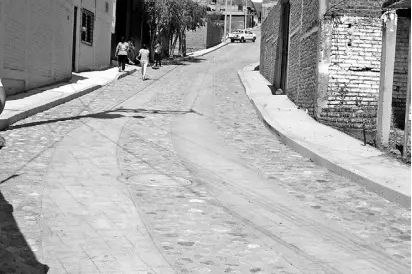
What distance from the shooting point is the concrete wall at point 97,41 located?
24009mm

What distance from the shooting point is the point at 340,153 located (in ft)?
31.0

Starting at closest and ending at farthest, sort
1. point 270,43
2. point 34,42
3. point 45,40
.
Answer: point 34,42 → point 45,40 → point 270,43

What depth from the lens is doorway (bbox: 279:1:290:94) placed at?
799 inches

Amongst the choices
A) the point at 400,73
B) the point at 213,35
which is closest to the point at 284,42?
the point at 400,73

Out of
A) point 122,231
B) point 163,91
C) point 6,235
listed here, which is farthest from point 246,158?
point 163,91

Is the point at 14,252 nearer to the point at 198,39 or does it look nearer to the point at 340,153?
the point at 340,153

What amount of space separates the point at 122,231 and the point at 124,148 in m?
4.45

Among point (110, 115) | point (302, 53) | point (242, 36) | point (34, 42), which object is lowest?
point (110, 115)

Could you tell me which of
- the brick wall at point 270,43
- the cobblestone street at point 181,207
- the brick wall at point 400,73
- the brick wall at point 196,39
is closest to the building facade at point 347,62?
the brick wall at point 400,73

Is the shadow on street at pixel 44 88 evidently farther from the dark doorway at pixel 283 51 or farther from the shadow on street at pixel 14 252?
the shadow on street at pixel 14 252

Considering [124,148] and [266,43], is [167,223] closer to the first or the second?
[124,148]

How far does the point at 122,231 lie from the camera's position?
5152 mm

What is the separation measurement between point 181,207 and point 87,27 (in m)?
20.8

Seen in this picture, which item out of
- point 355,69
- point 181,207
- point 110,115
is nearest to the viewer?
point 181,207
